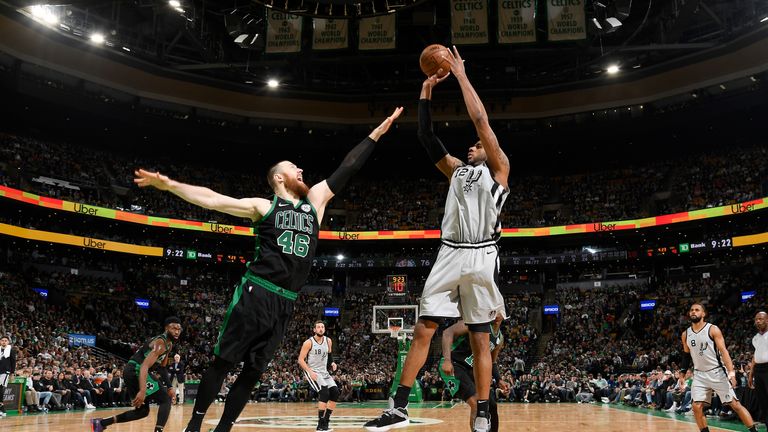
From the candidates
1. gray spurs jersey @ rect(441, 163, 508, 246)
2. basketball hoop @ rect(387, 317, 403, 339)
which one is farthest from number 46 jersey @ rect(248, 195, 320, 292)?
basketball hoop @ rect(387, 317, 403, 339)

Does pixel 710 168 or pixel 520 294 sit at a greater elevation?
pixel 710 168

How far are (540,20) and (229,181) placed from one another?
24.0 meters

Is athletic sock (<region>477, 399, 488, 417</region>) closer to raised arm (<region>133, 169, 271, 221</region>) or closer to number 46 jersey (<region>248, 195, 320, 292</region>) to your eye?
number 46 jersey (<region>248, 195, 320, 292</region>)

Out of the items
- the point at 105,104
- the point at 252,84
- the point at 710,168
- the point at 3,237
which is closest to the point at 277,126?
the point at 252,84

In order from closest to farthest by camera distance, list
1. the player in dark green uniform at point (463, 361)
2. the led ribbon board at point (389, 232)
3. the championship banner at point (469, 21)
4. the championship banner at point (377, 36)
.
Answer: the player in dark green uniform at point (463, 361)
the championship banner at point (469, 21)
the championship banner at point (377, 36)
the led ribbon board at point (389, 232)

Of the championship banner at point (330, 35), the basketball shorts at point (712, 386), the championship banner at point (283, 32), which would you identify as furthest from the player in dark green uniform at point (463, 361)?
the championship banner at point (330, 35)

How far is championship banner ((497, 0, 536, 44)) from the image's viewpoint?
23.5 metres

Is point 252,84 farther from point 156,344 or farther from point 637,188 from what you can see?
point 156,344

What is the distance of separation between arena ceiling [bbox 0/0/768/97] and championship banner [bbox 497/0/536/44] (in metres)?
2.32

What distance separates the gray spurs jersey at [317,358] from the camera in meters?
11.7

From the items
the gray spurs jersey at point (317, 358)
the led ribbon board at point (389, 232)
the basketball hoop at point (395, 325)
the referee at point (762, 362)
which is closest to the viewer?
the referee at point (762, 362)

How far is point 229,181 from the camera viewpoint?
4328cm

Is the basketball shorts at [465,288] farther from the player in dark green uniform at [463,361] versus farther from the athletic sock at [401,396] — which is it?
the player in dark green uniform at [463,361]

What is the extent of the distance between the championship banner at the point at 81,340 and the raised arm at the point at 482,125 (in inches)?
1113
